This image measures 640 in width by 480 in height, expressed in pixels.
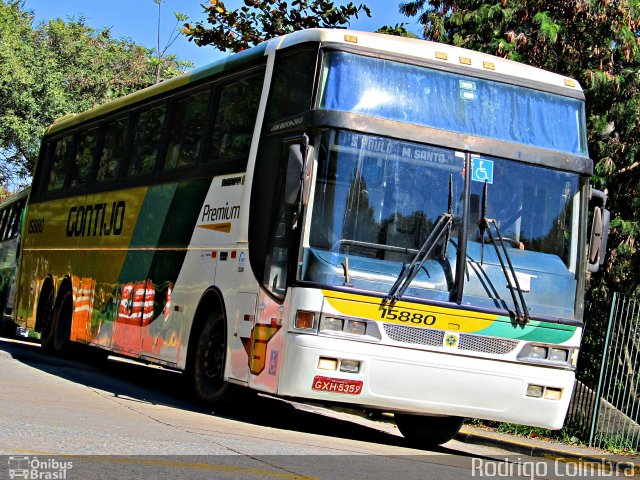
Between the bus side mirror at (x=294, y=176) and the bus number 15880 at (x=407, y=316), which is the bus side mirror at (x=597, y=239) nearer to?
the bus number 15880 at (x=407, y=316)

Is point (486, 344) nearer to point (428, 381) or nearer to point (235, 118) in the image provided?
point (428, 381)

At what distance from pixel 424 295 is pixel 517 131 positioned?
1983 mm

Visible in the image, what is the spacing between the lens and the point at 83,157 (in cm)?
1850

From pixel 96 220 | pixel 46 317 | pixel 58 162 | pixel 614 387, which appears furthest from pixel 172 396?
pixel 58 162

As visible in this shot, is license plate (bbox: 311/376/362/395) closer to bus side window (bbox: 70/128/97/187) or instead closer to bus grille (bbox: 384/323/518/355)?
bus grille (bbox: 384/323/518/355)

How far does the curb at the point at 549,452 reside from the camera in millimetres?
12516

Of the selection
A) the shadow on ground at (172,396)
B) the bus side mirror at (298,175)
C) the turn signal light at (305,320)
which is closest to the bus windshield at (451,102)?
the bus side mirror at (298,175)

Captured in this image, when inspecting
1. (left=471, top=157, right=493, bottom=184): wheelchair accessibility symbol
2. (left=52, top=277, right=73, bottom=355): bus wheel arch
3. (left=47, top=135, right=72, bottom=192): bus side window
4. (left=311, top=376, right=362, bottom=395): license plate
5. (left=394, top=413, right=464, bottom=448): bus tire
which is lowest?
(left=394, top=413, right=464, bottom=448): bus tire

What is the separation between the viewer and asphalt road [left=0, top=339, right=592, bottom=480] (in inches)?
299

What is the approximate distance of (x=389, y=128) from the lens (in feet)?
34.9

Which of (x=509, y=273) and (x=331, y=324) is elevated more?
(x=509, y=273)

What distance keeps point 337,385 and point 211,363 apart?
2639 millimetres

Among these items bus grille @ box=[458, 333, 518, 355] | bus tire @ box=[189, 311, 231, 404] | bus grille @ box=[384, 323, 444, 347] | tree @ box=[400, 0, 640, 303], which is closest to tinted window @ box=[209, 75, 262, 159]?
bus tire @ box=[189, 311, 231, 404]

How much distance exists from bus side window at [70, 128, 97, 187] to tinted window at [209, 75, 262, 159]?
5322mm
